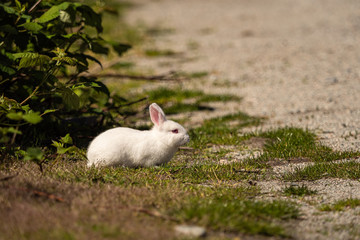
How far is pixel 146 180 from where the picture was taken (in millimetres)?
4988

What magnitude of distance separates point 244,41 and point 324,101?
6773 millimetres

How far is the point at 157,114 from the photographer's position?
5.67 m

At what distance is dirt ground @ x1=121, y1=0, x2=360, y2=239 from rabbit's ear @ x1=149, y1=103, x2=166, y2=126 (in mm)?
1343

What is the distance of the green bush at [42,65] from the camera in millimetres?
5445

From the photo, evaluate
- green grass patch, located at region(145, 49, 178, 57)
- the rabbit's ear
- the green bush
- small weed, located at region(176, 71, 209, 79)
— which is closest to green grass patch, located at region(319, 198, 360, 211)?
the rabbit's ear

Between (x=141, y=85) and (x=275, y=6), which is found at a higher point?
(x=275, y=6)

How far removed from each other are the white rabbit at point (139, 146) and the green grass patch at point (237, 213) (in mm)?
1108

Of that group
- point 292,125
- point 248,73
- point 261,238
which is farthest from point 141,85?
point 261,238

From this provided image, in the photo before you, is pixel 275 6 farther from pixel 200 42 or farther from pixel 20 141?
pixel 20 141

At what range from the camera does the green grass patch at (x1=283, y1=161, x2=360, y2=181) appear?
17.7 feet

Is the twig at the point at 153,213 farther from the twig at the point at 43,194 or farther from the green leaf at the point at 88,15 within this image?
the green leaf at the point at 88,15

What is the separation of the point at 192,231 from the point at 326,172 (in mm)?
2355

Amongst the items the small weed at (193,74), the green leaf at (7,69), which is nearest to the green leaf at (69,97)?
the green leaf at (7,69)

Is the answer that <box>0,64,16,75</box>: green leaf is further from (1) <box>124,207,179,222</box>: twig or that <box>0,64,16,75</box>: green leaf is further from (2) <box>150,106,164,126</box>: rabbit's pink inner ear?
(1) <box>124,207,179,222</box>: twig
